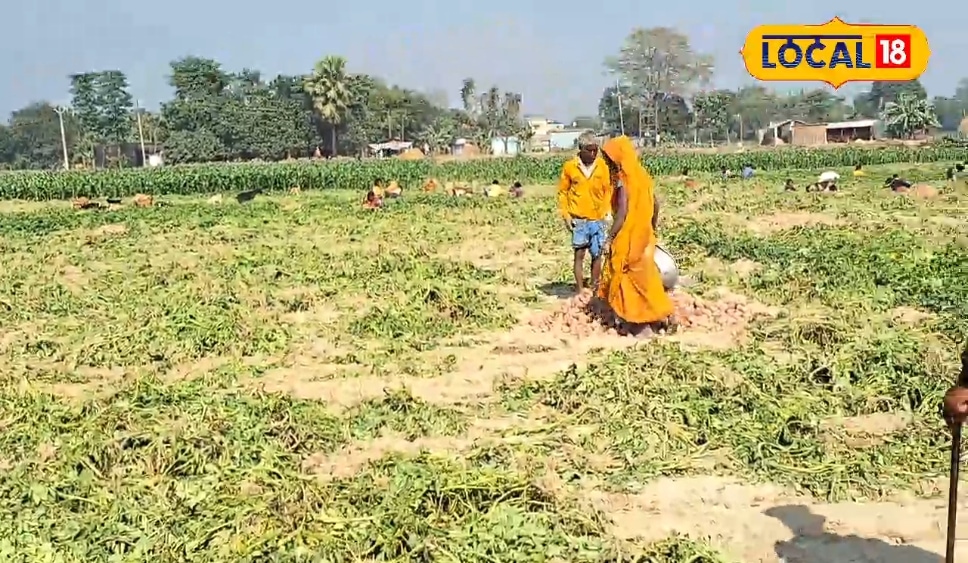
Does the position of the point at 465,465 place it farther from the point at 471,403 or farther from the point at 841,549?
the point at 841,549

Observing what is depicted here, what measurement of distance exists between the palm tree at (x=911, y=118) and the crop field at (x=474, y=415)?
170 ft

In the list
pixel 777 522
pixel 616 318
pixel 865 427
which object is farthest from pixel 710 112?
pixel 777 522

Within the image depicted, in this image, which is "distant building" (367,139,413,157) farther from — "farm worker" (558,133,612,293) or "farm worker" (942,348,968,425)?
"farm worker" (942,348,968,425)

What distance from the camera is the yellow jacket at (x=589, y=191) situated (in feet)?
26.1

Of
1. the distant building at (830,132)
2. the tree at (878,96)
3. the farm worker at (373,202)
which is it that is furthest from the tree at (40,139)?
the tree at (878,96)

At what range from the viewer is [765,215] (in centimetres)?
1566

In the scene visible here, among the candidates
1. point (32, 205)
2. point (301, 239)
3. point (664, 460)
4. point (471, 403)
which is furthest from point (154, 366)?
point (32, 205)

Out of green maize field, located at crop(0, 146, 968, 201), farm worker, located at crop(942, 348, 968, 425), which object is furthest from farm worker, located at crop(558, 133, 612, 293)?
green maize field, located at crop(0, 146, 968, 201)

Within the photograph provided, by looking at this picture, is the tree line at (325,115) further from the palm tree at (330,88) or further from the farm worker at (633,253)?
the farm worker at (633,253)

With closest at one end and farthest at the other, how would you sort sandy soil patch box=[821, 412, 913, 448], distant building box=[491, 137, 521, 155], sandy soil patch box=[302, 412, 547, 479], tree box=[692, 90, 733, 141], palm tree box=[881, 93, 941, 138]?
1. sandy soil patch box=[302, 412, 547, 479]
2. sandy soil patch box=[821, 412, 913, 448]
3. palm tree box=[881, 93, 941, 138]
4. distant building box=[491, 137, 521, 155]
5. tree box=[692, 90, 733, 141]

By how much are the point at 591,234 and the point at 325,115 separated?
2133 inches

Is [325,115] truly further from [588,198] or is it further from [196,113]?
[588,198]

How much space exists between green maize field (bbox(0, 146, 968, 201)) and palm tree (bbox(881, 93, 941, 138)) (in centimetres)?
1775

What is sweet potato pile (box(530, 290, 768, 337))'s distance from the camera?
274 inches
